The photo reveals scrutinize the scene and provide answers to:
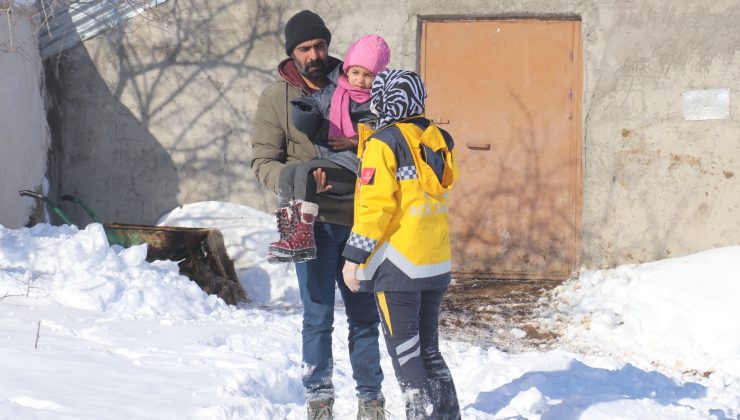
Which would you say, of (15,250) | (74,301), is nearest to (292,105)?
(74,301)

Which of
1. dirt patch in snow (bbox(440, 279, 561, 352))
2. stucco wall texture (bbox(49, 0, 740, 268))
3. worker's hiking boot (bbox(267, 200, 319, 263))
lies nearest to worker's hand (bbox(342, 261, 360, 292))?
worker's hiking boot (bbox(267, 200, 319, 263))

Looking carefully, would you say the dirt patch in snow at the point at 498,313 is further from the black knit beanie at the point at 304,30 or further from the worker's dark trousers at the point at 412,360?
the black knit beanie at the point at 304,30

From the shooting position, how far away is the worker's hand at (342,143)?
3.99m

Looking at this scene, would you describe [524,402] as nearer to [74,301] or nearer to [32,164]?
[74,301]

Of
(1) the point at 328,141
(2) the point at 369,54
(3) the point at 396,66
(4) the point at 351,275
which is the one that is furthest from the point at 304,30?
(3) the point at 396,66

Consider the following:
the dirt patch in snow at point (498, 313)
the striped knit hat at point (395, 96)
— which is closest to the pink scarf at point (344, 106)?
the striped knit hat at point (395, 96)

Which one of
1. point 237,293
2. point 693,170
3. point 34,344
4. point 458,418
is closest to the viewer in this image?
point 458,418

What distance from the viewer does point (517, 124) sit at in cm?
899

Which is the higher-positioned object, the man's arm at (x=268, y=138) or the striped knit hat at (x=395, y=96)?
the striped knit hat at (x=395, y=96)

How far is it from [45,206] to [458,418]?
6.30 meters

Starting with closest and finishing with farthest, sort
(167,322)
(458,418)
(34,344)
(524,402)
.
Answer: (458,418) < (524,402) < (34,344) < (167,322)

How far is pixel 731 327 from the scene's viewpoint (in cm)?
671

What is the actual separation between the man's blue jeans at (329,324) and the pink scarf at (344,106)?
1.35 ft

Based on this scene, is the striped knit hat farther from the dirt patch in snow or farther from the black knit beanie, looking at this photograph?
the dirt patch in snow
